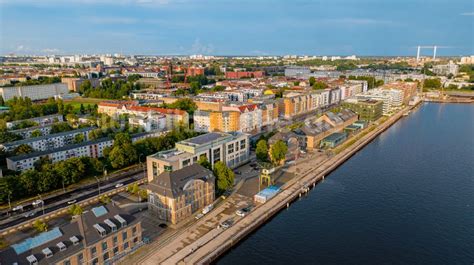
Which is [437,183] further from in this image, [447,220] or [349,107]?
[349,107]

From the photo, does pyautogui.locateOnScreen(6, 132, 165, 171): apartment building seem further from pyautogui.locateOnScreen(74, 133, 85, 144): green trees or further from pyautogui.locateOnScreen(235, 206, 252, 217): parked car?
pyautogui.locateOnScreen(235, 206, 252, 217): parked car

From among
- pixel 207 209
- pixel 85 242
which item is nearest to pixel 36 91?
pixel 207 209

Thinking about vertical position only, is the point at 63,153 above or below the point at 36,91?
below

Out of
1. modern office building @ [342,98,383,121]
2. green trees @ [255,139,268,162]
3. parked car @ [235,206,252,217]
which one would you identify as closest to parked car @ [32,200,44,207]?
parked car @ [235,206,252,217]

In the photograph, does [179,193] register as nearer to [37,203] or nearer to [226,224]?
[226,224]

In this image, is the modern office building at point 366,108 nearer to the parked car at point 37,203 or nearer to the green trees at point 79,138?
the green trees at point 79,138

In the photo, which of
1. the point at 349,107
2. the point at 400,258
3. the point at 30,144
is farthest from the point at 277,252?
the point at 349,107

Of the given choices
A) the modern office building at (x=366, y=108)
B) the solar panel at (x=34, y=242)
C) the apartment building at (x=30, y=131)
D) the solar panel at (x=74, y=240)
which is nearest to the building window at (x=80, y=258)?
the solar panel at (x=74, y=240)
